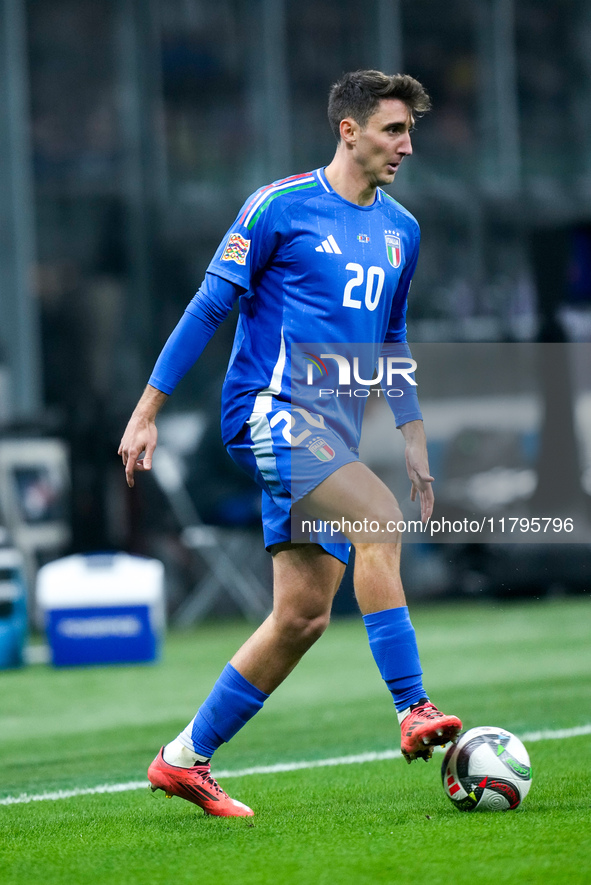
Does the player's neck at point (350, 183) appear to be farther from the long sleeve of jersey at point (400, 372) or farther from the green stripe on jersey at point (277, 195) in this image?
the long sleeve of jersey at point (400, 372)

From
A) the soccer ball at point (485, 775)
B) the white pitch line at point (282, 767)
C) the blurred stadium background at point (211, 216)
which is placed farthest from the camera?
the blurred stadium background at point (211, 216)

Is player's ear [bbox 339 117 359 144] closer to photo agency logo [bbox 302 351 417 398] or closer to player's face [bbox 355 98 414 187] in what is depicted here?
player's face [bbox 355 98 414 187]

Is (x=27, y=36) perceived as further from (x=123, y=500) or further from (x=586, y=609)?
(x=586, y=609)

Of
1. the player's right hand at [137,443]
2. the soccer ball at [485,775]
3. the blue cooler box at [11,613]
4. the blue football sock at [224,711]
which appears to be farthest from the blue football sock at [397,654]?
the blue cooler box at [11,613]

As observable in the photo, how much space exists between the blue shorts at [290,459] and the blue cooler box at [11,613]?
5.03 metres

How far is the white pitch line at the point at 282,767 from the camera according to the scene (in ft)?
14.1

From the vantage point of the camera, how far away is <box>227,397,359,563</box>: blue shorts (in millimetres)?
3643

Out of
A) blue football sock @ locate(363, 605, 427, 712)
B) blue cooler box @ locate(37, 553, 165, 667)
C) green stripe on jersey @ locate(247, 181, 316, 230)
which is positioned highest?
green stripe on jersey @ locate(247, 181, 316, 230)

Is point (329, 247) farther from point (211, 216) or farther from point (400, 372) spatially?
point (211, 216)

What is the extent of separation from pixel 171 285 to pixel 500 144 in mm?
5581

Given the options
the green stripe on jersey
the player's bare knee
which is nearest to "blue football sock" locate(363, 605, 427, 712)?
the player's bare knee

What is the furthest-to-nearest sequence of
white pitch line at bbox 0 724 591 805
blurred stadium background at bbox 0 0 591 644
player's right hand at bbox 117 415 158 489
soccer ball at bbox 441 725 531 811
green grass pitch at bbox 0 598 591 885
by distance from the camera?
blurred stadium background at bbox 0 0 591 644 < white pitch line at bbox 0 724 591 805 < soccer ball at bbox 441 725 531 811 < player's right hand at bbox 117 415 158 489 < green grass pitch at bbox 0 598 591 885

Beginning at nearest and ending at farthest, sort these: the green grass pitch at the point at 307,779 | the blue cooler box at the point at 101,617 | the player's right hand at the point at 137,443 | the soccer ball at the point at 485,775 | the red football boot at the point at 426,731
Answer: the green grass pitch at the point at 307,779 < the red football boot at the point at 426,731 < the player's right hand at the point at 137,443 < the soccer ball at the point at 485,775 < the blue cooler box at the point at 101,617

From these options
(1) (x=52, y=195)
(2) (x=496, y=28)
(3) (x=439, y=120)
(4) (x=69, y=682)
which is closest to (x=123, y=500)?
(4) (x=69, y=682)
